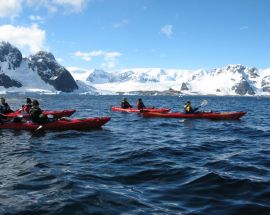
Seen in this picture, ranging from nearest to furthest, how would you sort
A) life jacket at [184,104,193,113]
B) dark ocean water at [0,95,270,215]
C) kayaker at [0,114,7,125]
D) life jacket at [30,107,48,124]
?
dark ocean water at [0,95,270,215] → life jacket at [30,107,48,124] → kayaker at [0,114,7,125] → life jacket at [184,104,193,113]

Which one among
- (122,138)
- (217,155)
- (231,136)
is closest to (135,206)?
(217,155)

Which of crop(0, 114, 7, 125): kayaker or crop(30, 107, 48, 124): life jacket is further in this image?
crop(0, 114, 7, 125): kayaker

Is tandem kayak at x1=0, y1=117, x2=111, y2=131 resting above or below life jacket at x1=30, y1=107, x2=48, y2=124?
below

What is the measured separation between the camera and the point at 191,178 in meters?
12.9

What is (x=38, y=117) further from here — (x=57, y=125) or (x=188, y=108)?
(x=188, y=108)

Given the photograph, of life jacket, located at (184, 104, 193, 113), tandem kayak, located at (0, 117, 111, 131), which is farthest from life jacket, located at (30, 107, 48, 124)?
life jacket, located at (184, 104, 193, 113)

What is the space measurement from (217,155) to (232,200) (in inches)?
254

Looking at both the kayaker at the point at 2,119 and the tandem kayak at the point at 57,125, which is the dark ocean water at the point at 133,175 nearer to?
the tandem kayak at the point at 57,125

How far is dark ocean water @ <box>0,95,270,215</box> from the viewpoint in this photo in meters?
10.2

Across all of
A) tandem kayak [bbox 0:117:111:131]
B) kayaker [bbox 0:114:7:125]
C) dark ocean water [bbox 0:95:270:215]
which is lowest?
dark ocean water [bbox 0:95:270:215]

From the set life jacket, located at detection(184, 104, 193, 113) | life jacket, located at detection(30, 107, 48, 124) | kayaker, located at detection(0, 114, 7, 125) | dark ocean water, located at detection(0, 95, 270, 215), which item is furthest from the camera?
life jacket, located at detection(184, 104, 193, 113)

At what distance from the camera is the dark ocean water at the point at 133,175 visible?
10.2 meters

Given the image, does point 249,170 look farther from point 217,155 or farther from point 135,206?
point 135,206

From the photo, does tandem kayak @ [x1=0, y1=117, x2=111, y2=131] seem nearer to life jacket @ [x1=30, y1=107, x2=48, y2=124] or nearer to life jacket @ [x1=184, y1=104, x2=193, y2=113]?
life jacket @ [x1=30, y1=107, x2=48, y2=124]
